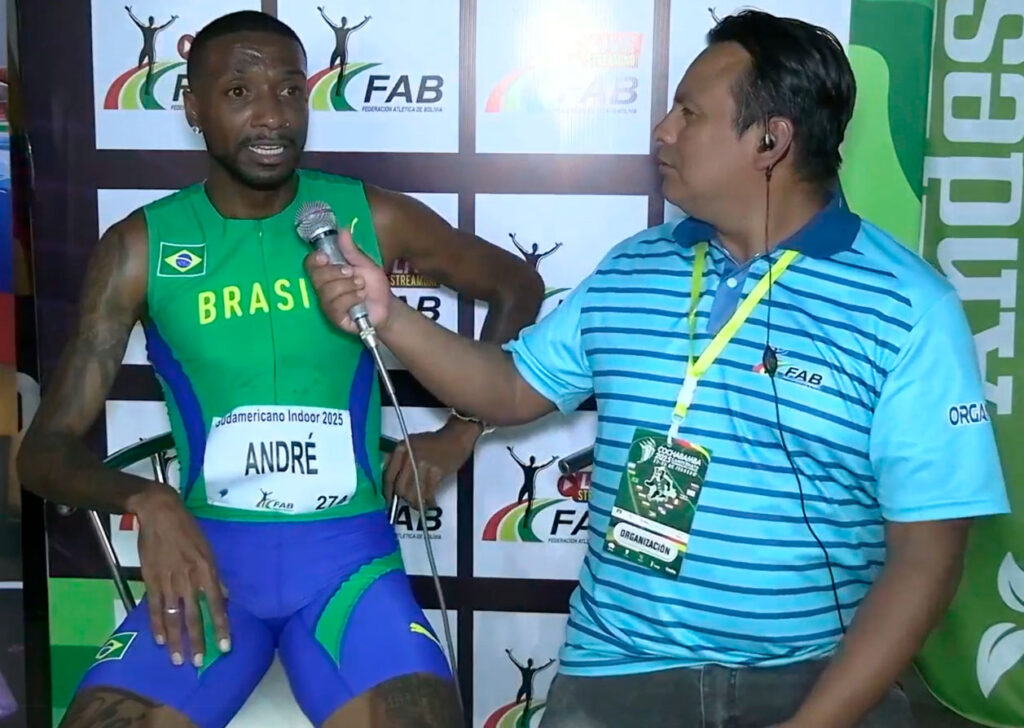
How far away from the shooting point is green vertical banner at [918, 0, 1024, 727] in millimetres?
2145

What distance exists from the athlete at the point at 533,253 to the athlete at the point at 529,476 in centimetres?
40

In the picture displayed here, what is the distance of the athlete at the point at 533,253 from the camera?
87.3 inches

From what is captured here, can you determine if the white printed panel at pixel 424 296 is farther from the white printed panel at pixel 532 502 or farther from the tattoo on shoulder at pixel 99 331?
the tattoo on shoulder at pixel 99 331

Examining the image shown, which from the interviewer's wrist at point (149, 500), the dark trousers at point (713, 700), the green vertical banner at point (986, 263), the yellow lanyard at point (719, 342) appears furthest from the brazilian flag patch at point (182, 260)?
the green vertical banner at point (986, 263)

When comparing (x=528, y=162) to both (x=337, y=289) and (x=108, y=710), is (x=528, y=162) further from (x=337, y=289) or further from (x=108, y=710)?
(x=108, y=710)

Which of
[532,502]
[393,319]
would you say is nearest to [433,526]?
[532,502]

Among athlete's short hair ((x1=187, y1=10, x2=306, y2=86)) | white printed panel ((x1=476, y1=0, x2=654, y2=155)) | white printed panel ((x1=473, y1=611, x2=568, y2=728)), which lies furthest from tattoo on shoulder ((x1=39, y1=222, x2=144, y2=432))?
white printed panel ((x1=473, y1=611, x2=568, y2=728))

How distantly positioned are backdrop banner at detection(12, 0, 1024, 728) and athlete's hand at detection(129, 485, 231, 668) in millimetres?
786

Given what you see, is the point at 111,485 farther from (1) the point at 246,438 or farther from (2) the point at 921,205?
(2) the point at 921,205

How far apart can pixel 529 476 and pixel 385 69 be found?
907 millimetres

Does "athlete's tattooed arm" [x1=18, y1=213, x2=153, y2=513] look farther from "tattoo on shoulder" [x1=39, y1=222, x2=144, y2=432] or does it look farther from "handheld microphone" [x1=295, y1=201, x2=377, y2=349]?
"handheld microphone" [x1=295, y1=201, x2=377, y2=349]

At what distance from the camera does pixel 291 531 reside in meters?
1.73

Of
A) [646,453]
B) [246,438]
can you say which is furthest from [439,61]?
[646,453]

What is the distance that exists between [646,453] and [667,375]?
111 mm
